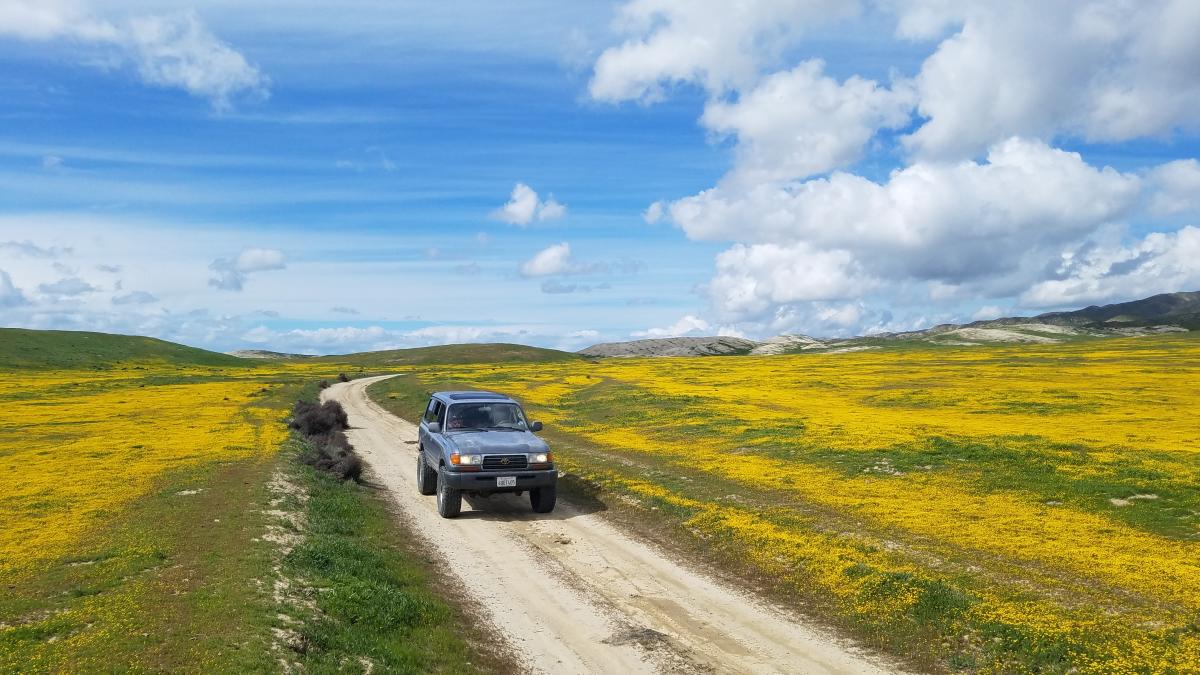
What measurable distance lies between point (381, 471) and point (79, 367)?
122616mm

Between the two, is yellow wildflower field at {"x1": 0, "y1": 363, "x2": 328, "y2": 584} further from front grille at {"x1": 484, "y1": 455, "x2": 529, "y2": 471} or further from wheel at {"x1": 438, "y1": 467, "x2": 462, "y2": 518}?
front grille at {"x1": 484, "y1": 455, "x2": 529, "y2": 471}

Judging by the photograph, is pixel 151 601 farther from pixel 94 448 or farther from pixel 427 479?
pixel 94 448

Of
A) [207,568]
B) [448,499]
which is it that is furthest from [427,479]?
[207,568]

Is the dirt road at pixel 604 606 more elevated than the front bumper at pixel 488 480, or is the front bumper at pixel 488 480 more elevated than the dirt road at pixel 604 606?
the front bumper at pixel 488 480

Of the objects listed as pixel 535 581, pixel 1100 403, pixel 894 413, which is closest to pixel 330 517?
pixel 535 581

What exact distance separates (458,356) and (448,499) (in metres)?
160

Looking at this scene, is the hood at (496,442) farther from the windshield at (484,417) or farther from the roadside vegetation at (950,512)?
the roadside vegetation at (950,512)

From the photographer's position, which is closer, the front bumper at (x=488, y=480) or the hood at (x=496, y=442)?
the front bumper at (x=488, y=480)

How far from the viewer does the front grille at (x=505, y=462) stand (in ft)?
57.8

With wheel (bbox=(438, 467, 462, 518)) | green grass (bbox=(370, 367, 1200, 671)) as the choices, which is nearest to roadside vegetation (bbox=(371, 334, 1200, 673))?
green grass (bbox=(370, 367, 1200, 671))

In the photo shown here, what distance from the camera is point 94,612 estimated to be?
33.3 feet

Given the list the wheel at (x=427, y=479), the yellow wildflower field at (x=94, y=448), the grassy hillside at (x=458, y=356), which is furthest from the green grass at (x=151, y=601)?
the grassy hillside at (x=458, y=356)

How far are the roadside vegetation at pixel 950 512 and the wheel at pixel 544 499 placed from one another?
221 centimetres

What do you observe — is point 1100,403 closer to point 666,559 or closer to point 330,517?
point 666,559
